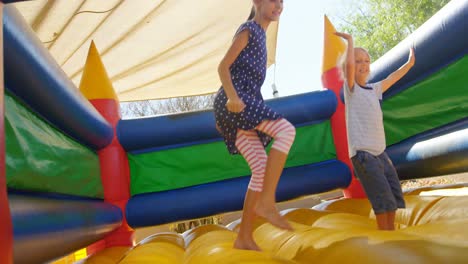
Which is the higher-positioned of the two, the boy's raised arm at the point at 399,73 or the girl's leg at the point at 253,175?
the boy's raised arm at the point at 399,73

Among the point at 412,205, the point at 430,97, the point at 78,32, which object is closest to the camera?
the point at 412,205

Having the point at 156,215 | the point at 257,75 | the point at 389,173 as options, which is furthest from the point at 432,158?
the point at 156,215

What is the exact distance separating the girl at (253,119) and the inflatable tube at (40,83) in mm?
583

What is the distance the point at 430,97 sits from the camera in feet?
6.44

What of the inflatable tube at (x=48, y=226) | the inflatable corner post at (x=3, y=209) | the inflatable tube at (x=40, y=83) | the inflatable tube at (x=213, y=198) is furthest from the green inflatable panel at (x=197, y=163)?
the inflatable corner post at (x=3, y=209)

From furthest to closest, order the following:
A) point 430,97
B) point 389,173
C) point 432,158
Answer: point 430,97
point 432,158
point 389,173

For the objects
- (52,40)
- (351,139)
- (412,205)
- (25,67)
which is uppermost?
(52,40)

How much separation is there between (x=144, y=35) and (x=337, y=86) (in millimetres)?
1635

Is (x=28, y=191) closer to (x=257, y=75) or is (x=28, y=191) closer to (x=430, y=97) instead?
(x=257, y=75)

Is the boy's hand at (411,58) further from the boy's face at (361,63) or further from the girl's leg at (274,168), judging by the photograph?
the girl's leg at (274,168)

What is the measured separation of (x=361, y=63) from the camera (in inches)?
65.3

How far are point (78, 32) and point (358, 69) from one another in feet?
7.14

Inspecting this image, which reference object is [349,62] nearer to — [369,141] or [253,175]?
[369,141]

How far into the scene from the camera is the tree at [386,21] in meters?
8.55
